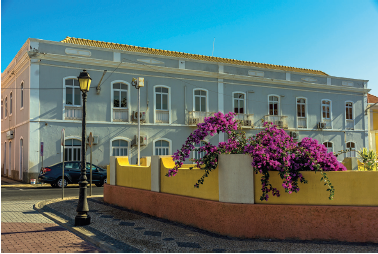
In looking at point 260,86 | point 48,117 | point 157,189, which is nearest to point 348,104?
point 260,86

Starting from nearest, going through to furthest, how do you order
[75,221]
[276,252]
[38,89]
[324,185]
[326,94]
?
1. [276,252]
2. [324,185]
3. [75,221]
4. [38,89]
5. [326,94]

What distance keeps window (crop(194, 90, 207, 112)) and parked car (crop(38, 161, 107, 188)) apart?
9578 mm

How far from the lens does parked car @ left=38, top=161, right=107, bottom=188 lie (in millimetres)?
18944

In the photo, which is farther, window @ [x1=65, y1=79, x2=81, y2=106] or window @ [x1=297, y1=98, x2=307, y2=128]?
window @ [x1=297, y1=98, x2=307, y2=128]

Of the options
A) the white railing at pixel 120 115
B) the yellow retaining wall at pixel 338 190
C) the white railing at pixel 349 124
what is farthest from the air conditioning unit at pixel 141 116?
the white railing at pixel 349 124

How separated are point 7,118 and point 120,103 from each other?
415 inches

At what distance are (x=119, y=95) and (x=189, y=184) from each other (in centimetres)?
1651

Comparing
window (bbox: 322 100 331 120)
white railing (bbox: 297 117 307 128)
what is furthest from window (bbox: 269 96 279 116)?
window (bbox: 322 100 331 120)

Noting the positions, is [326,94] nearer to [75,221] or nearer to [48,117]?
[48,117]

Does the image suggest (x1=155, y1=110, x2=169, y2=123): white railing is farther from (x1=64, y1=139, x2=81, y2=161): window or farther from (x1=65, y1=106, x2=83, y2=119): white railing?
(x1=64, y1=139, x2=81, y2=161): window

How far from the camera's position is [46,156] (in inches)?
845

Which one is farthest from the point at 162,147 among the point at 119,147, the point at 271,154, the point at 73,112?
the point at 271,154

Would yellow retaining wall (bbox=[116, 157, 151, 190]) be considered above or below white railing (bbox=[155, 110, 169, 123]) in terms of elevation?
below

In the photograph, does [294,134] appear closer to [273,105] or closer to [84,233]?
[273,105]
